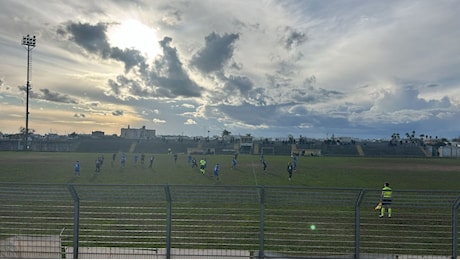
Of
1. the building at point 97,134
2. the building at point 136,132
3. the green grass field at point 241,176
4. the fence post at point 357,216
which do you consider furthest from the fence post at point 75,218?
the building at point 136,132

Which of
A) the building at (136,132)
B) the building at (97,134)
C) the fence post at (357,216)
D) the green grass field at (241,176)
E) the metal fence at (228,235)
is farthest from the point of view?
the building at (136,132)

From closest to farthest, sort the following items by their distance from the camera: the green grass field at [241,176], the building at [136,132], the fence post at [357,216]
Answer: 1. the fence post at [357,216]
2. the green grass field at [241,176]
3. the building at [136,132]

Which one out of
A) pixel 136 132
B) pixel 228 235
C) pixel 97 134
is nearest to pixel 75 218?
pixel 228 235

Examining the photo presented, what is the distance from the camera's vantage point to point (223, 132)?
6954 inches

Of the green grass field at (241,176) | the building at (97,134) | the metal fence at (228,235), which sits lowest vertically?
the green grass field at (241,176)

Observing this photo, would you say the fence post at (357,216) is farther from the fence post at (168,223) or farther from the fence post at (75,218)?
the fence post at (75,218)

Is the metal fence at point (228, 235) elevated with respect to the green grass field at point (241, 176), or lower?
elevated

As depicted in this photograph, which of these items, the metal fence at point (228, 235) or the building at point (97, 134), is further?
the building at point (97, 134)

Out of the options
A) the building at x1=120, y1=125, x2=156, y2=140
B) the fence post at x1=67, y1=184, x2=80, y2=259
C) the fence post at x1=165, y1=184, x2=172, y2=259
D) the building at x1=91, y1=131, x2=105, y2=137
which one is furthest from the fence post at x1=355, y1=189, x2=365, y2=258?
the building at x1=120, y1=125, x2=156, y2=140

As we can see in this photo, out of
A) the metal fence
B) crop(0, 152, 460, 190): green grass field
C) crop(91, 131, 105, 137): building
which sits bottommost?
crop(0, 152, 460, 190): green grass field

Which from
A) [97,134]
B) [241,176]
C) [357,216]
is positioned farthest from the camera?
[97,134]

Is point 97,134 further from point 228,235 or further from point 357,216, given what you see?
point 357,216

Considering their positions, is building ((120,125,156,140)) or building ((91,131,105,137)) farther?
building ((120,125,156,140))

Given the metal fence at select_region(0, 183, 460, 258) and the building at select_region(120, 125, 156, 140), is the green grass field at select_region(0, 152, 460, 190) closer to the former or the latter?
the metal fence at select_region(0, 183, 460, 258)
